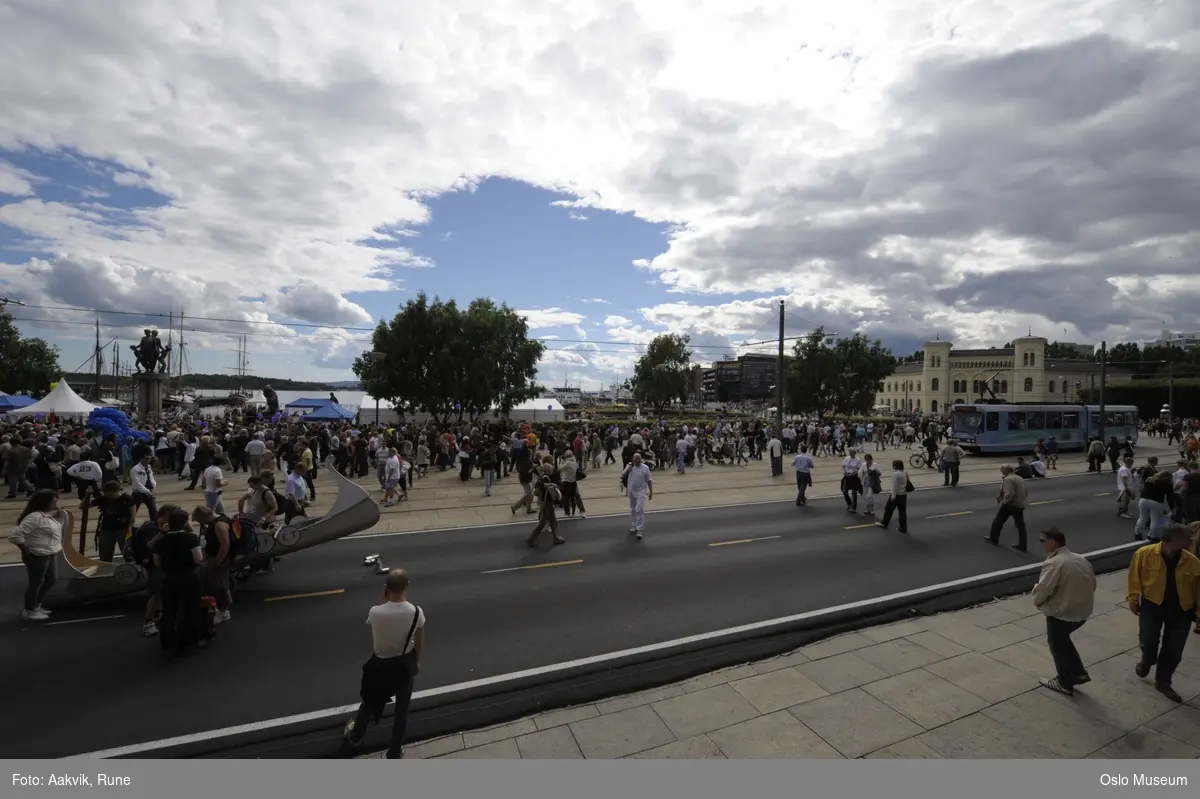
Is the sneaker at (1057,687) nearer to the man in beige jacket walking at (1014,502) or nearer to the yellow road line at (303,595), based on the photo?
the man in beige jacket walking at (1014,502)

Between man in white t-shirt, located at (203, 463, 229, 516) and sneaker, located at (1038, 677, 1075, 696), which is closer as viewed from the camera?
sneaker, located at (1038, 677, 1075, 696)

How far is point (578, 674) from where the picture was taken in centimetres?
598

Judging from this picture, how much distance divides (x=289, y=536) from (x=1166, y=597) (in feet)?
33.2

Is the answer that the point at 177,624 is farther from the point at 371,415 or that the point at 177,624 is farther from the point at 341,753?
the point at 371,415

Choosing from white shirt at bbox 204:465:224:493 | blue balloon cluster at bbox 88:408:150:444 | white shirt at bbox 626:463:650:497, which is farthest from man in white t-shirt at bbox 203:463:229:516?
blue balloon cluster at bbox 88:408:150:444

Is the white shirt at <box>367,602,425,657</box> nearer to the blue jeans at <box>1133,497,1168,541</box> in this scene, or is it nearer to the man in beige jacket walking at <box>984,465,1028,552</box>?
the man in beige jacket walking at <box>984,465,1028,552</box>

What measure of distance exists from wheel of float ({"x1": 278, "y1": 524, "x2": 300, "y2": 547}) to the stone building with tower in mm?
93939

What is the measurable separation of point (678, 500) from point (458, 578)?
8.90 meters

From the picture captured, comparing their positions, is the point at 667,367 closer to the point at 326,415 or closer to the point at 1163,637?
the point at 326,415

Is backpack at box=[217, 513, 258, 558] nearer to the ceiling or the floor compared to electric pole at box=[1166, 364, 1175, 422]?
nearer to the floor

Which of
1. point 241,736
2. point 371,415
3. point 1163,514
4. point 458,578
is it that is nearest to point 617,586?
point 458,578

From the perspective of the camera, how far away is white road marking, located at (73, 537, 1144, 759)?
15.8 ft

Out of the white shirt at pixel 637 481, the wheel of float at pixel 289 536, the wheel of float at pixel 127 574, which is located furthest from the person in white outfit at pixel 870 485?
the wheel of float at pixel 127 574

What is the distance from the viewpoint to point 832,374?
167ft
